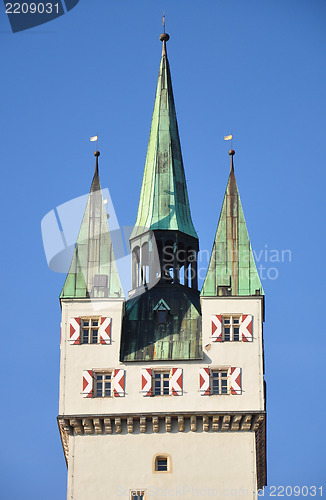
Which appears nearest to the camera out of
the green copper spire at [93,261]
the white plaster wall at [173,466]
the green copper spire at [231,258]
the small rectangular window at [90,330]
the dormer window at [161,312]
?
the white plaster wall at [173,466]

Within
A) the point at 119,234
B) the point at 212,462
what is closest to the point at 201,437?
the point at 212,462

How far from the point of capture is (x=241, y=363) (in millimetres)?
64750

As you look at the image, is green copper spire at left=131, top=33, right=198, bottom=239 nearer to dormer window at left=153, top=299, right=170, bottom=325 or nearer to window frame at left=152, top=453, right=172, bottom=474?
dormer window at left=153, top=299, right=170, bottom=325

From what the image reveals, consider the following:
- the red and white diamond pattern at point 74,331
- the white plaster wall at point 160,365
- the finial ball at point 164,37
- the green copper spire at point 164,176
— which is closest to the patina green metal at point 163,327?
the white plaster wall at point 160,365

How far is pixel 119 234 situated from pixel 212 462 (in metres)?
10.8

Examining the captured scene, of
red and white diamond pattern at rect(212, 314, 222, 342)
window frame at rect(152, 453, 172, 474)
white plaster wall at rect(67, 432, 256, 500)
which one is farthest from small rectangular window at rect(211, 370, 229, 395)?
window frame at rect(152, 453, 172, 474)

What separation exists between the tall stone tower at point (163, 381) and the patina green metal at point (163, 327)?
41mm

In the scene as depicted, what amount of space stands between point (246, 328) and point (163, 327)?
3571 mm

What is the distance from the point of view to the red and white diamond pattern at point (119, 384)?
64375 mm

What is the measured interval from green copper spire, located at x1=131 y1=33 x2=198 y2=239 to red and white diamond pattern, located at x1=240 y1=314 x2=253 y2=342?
608 cm

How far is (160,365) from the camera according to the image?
213ft

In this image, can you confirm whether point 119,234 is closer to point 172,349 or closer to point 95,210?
point 95,210

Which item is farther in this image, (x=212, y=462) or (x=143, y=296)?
(x=143, y=296)

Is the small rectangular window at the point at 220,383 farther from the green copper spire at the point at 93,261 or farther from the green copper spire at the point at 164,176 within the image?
the green copper spire at the point at 164,176
